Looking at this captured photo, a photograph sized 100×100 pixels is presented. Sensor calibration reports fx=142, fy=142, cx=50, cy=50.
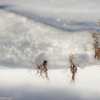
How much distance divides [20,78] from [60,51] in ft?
6.77

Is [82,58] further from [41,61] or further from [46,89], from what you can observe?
[46,89]

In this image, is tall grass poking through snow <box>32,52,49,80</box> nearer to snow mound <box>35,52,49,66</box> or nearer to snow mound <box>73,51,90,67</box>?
snow mound <box>35,52,49,66</box>

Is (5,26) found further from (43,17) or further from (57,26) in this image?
(57,26)

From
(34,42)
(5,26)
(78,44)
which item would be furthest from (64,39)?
(5,26)

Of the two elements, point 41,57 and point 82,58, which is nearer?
point 82,58

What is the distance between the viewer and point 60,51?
16.6 feet

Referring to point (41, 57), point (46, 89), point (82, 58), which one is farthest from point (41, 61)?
point (82, 58)

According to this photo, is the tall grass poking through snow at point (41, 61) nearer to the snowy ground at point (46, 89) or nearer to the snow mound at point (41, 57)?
the snow mound at point (41, 57)

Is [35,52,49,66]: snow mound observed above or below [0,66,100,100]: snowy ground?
above

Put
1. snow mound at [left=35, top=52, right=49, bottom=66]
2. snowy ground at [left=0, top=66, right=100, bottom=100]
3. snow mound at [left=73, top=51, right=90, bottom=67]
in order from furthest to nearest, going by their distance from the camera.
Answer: snow mound at [left=35, top=52, right=49, bottom=66] → snow mound at [left=73, top=51, right=90, bottom=67] → snowy ground at [left=0, top=66, right=100, bottom=100]

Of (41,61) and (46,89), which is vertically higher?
(41,61)

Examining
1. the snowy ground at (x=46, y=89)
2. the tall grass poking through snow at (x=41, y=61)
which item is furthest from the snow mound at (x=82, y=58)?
the tall grass poking through snow at (x=41, y=61)

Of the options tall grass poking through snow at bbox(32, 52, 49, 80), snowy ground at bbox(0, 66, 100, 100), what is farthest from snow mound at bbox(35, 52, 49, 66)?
snowy ground at bbox(0, 66, 100, 100)

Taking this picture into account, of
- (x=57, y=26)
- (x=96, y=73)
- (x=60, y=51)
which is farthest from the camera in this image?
(x=57, y=26)
